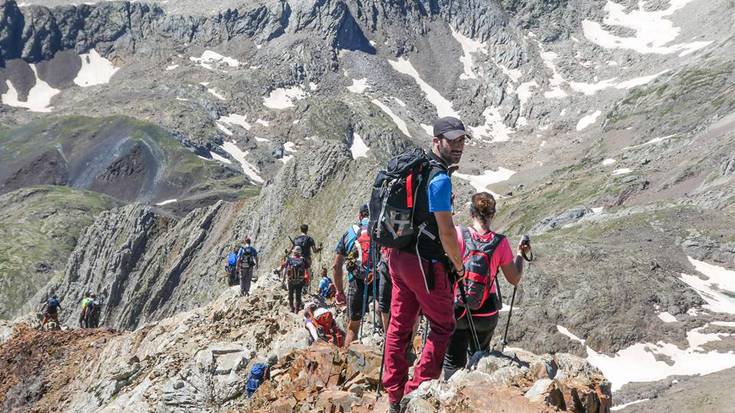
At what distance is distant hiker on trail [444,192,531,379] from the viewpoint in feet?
28.4

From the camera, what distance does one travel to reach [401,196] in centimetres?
795

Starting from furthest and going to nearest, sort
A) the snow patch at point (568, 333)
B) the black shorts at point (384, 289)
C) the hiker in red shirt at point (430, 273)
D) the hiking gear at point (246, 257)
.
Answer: the snow patch at point (568, 333)
the hiking gear at point (246, 257)
the black shorts at point (384, 289)
the hiker in red shirt at point (430, 273)

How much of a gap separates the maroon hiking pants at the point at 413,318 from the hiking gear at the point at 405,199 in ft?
1.15

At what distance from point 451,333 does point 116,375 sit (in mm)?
17797

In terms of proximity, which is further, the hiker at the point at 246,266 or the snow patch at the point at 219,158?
the snow patch at the point at 219,158

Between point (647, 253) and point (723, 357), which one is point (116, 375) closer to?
point (723, 357)

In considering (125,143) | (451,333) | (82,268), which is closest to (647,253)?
(451,333)

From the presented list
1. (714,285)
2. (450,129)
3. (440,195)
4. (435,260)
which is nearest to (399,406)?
(435,260)

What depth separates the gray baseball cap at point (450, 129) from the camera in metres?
7.85

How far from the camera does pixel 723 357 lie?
36.6 metres

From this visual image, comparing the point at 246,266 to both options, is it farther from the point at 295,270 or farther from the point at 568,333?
the point at 568,333

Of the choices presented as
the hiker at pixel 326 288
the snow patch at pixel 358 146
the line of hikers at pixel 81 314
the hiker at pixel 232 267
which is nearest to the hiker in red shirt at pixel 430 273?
the hiker at pixel 326 288

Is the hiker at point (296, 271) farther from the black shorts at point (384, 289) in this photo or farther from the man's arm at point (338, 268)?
the black shorts at point (384, 289)

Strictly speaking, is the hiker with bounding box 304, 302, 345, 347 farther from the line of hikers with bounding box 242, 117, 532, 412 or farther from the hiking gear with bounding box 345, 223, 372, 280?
the line of hikers with bounding box 242, 117, 532, 412
